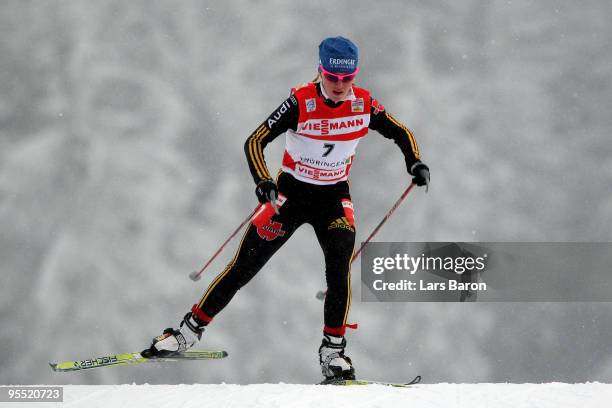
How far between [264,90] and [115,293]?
Result: 13.3ft

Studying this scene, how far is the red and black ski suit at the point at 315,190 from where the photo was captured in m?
4.36

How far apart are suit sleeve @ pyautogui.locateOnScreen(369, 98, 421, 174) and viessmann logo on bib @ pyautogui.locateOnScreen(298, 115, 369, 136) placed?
0.16 metres

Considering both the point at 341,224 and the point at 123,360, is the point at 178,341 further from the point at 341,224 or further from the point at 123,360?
the point at 341,224

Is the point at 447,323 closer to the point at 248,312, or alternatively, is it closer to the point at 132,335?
the point at 248,312

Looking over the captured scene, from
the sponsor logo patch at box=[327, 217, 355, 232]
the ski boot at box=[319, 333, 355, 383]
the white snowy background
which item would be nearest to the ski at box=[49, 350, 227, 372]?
the ski boot at box=[319, 333, 355, 383]

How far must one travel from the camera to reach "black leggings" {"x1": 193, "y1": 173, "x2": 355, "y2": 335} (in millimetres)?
4371

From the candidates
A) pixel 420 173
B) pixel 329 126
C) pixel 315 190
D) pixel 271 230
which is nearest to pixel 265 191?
pixel 271 230

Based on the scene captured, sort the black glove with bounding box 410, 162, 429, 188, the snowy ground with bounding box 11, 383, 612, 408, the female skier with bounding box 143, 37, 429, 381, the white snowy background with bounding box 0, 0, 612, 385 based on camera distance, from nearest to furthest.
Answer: the snowy ground with bounding box 11, 383, 612, 408, the female skier with bounding box 143, 37, 429, 381, the black glove with bounding box 410, 162, 429, 188, the white snowy background with bounding box 0, 0, 612, 385

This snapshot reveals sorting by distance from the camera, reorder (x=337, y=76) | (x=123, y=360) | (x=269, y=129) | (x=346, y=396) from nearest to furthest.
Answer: (x=346, y=396) < (x=337, y=76) < (x=269, y=129) < (x=123, y=360)

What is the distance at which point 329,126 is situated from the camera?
4.40 meters

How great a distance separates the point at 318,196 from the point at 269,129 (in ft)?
1.68

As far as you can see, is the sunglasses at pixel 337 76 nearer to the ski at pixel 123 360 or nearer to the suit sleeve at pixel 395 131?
the suit sleeve at pixel 395 131

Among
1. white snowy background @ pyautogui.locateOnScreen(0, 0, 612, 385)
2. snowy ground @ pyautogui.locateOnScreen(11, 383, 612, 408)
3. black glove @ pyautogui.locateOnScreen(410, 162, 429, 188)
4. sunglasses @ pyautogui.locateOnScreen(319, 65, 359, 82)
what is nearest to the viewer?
snowy ground @ pyautogui.locateOnScreen(11, 383, 612, 408)

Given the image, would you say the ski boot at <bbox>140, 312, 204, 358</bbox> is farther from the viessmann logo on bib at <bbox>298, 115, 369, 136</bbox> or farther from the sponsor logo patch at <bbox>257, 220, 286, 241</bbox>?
the viessmann logo on bib at <bbox>298, 115, 369, 136</bbox>
